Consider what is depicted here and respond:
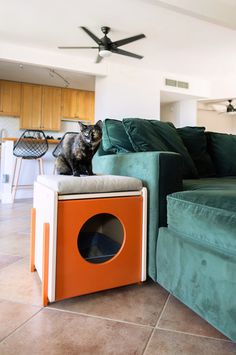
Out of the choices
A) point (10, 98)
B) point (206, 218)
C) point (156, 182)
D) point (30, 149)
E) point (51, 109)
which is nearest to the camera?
point (206, 218)

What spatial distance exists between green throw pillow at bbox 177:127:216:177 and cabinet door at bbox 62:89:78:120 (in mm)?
4418

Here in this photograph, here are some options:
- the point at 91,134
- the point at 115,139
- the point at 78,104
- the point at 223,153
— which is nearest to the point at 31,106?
the point at 78,104

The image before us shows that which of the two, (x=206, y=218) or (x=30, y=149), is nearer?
(x=206, y=218)

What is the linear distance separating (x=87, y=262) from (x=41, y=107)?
5173 millimetres

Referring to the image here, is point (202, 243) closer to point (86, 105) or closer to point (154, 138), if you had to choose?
point (154, 138)

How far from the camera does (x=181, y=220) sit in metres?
1.02

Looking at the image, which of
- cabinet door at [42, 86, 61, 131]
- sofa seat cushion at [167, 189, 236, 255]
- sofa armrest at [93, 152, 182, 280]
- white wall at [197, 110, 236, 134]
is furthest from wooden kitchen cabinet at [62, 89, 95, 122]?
sofa seat cushion at [167, 189, 236, 255]

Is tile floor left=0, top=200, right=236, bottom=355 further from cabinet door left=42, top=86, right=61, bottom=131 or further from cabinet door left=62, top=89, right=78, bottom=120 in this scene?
cabinet door left=62, top=89, right=78, bottom=120

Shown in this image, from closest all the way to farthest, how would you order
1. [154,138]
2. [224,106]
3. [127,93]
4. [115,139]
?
1. [154,138]
2. [115,139]
3. [127,93]
4. [224,106]

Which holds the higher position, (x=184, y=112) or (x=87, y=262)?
(x=184, y=112)

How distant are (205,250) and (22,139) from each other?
358cm

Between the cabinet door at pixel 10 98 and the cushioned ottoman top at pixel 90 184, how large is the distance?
15.7 feet

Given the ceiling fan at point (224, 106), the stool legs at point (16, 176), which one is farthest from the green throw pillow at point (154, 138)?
the ceiling fan at point (224, 106)

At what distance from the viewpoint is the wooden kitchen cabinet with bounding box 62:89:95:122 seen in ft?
19.2
